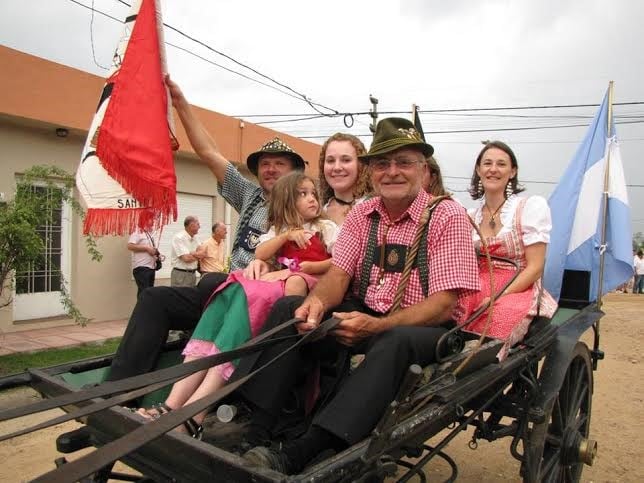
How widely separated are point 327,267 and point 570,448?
1708 millimetres

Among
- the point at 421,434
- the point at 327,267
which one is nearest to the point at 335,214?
the point at 327,267

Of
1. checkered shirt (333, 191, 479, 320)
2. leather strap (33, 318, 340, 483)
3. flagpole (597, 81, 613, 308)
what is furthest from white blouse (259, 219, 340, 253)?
flagpole (597, 81, 613, 308)

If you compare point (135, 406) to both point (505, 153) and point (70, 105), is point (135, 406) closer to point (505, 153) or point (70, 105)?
point (505, 153)

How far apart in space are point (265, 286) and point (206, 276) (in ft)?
1.49

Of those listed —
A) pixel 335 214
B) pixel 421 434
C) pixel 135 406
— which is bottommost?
pixel 135 406

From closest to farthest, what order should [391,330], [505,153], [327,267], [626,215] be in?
[391,330] → [327,267] → [505,153] → [626,215]

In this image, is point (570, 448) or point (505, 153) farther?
point (505, 153)

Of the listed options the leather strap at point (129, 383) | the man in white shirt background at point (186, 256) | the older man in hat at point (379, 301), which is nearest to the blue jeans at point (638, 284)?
the man in white shirt background at point (186, 256)

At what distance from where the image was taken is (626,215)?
4367mm

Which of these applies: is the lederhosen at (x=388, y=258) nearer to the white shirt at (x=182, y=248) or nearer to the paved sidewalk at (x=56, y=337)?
the paved sidewalk at (x=56, y=337)

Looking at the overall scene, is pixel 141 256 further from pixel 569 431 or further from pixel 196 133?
pixel 569 431

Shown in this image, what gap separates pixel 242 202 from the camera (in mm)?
3379

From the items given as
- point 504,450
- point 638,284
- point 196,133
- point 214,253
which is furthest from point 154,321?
point 638,284

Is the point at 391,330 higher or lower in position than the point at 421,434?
higher
